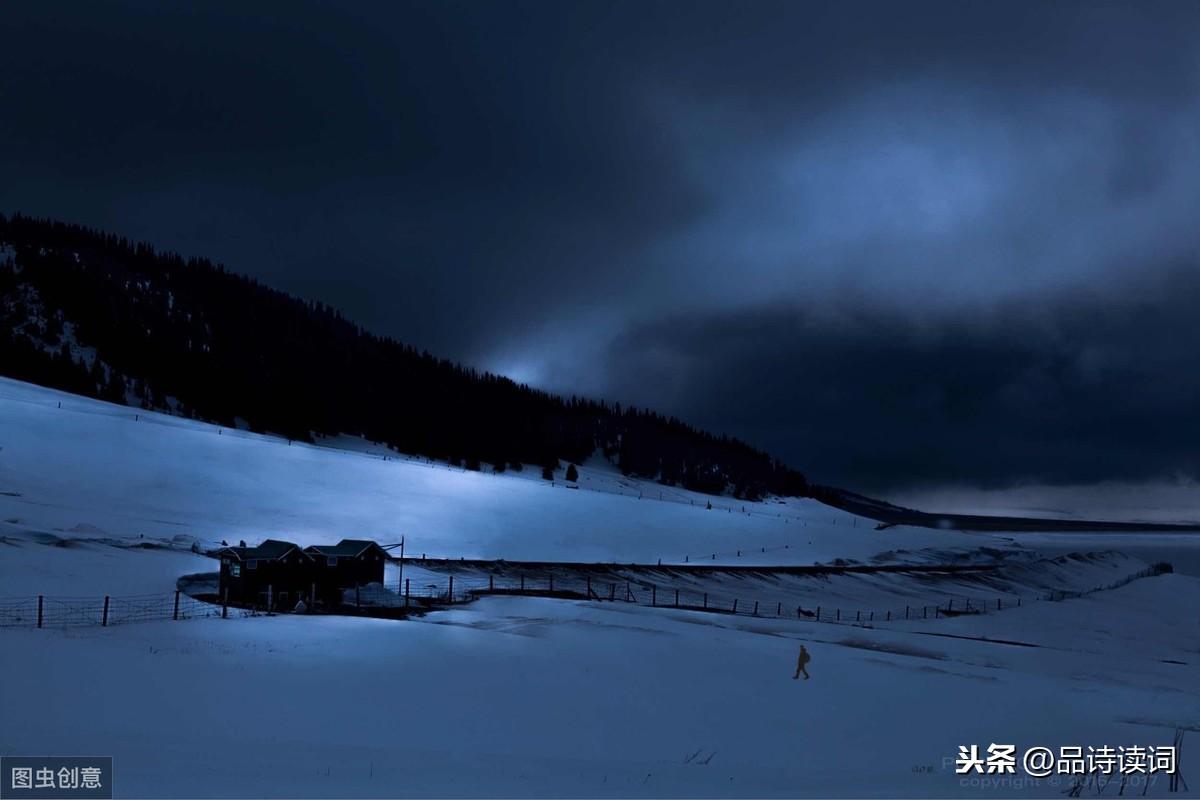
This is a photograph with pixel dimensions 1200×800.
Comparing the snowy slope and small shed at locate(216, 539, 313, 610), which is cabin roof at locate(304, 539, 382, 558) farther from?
the snowy slope

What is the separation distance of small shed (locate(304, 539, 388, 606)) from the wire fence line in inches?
34.1

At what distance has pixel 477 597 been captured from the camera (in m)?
46.8

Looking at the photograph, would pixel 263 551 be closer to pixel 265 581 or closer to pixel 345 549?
pixel 265 581

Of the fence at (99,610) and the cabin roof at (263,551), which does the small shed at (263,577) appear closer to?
the cabin roof at (263,551)

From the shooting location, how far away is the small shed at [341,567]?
44.1 metres

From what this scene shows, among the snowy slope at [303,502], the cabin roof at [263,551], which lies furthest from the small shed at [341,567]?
the snowy slope at [303,502]

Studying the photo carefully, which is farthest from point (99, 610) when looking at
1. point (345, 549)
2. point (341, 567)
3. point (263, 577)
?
point (345, 549)

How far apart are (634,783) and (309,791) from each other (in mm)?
5239

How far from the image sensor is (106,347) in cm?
17650

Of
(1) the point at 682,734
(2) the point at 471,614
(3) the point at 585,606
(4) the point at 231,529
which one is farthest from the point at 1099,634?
(4) the point at 231,529

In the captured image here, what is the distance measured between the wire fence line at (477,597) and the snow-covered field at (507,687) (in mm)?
2408

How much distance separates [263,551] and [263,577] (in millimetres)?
1343

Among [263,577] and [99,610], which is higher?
[263,577]

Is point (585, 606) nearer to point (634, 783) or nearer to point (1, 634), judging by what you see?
point (1, 634)
